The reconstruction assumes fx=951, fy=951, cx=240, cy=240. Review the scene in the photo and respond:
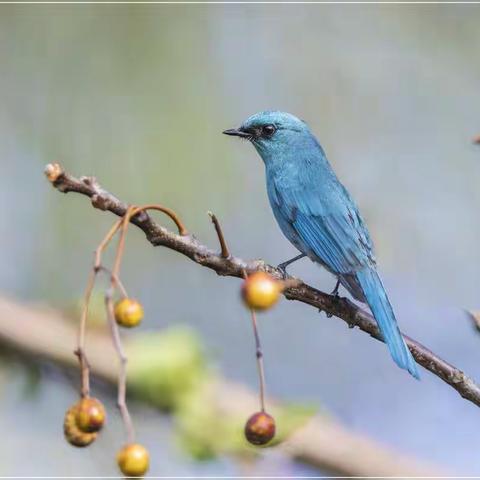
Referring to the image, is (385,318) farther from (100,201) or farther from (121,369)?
(121,369)

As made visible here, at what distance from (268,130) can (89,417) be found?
3.21 m

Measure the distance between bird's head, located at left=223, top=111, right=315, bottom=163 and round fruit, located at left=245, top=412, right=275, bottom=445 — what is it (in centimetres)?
296

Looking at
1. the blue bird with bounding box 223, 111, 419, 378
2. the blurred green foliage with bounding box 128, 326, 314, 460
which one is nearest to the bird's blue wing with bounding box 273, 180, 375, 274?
the blue bird with bounding box 223, 111, 419, 378

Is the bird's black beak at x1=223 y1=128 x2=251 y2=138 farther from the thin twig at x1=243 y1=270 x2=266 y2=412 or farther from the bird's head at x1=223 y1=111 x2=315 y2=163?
the thin twig at x1=243 y1=270 x2=266 y2=412

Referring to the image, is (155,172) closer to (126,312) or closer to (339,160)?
(339,160)

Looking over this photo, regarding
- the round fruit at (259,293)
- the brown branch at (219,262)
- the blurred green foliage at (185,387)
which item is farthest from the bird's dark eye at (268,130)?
the round fruit at (259,293)

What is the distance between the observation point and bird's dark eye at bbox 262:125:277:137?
542cm

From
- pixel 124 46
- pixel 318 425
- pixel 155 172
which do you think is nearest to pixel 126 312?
pixel 318 425

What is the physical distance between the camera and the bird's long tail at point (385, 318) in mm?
3473

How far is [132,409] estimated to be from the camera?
4.92 metres

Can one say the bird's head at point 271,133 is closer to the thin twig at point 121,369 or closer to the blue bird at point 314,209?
the blue bird at point 314,209

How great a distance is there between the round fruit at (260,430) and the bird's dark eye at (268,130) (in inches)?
120

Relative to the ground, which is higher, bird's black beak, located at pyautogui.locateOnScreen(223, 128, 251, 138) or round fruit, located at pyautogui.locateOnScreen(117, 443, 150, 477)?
bird's black beak, located at pyautogui.locateOnScreen(223, 128, 251, 138)

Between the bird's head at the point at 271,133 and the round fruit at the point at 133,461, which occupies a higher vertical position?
→ the bird's head at the point at 271,133
